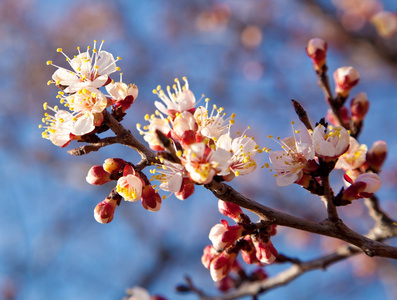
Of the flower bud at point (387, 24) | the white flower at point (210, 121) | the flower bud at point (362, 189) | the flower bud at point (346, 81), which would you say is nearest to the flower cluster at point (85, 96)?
the white flower at point (210, 121)

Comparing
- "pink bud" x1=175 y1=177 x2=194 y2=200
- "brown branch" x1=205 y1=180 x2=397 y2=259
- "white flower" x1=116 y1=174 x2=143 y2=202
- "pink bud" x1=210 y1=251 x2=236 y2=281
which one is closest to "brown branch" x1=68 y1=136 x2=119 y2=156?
"white flower" x1=116 y1=174 x2=143 y2=202

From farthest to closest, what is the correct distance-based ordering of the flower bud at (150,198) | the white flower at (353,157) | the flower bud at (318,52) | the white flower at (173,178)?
the flower bud at (318,52) < the white flower at (353,157) < the flower bud at (150,198) < the white flower at (173,178)

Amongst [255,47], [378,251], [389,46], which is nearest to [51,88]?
[255,47]

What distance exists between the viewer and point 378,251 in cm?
128

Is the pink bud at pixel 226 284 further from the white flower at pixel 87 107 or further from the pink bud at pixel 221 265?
the white flower at pixel 87 107

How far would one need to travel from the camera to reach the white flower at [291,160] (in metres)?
1.38

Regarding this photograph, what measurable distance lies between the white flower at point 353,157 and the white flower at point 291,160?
1.28ft

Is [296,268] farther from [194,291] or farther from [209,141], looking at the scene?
[209,141]

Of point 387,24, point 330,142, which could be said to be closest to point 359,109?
point 330,142

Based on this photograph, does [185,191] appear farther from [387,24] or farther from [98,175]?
[387,24]

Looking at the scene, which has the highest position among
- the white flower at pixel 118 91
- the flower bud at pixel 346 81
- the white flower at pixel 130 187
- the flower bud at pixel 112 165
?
the flower bud at pixel 346 81

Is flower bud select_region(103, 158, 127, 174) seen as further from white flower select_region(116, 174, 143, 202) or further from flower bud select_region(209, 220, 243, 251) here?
flower bud select_region(209, 220, 243, 251)

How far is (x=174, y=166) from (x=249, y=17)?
20.1ft

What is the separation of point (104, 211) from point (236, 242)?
1.72ft
